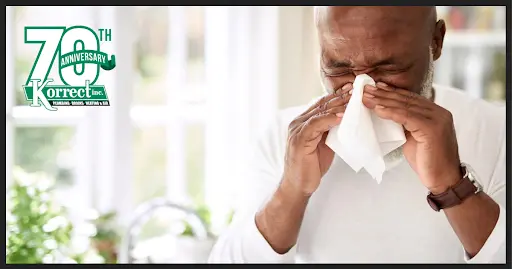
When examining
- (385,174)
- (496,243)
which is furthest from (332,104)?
(496,243)

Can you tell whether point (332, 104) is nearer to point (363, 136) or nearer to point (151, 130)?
point (363, 136)

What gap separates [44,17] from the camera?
105 cm

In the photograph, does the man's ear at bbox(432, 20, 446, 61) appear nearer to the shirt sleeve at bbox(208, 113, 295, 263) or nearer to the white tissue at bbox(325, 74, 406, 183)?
the white tissue at bbox(325, 74, 406, 183)

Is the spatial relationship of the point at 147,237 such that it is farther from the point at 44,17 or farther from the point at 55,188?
the point at 44,17

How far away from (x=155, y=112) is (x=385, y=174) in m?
0.51

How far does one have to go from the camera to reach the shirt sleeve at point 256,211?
3.34ft

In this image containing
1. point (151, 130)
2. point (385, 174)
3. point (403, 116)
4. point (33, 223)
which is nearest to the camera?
point (403, 116)

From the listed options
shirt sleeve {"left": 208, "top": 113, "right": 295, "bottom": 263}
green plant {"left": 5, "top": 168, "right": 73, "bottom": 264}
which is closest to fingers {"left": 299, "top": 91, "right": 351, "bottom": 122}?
shirt sleeve {"left": 208, "top": 113, "right": 295, "bottom": 263}

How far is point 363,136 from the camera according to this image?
93 cm

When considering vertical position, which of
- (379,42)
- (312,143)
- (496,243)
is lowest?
(496,243)

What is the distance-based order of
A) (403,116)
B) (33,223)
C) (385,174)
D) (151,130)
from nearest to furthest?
(403,116) → (385,174) → (33,223) → (151,130)

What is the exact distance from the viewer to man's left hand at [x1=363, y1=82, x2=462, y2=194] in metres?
0.92

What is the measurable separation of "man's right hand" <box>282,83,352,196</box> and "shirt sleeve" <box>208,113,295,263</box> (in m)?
0.05

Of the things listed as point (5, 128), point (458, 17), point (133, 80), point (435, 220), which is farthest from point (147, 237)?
point (458, 17)
